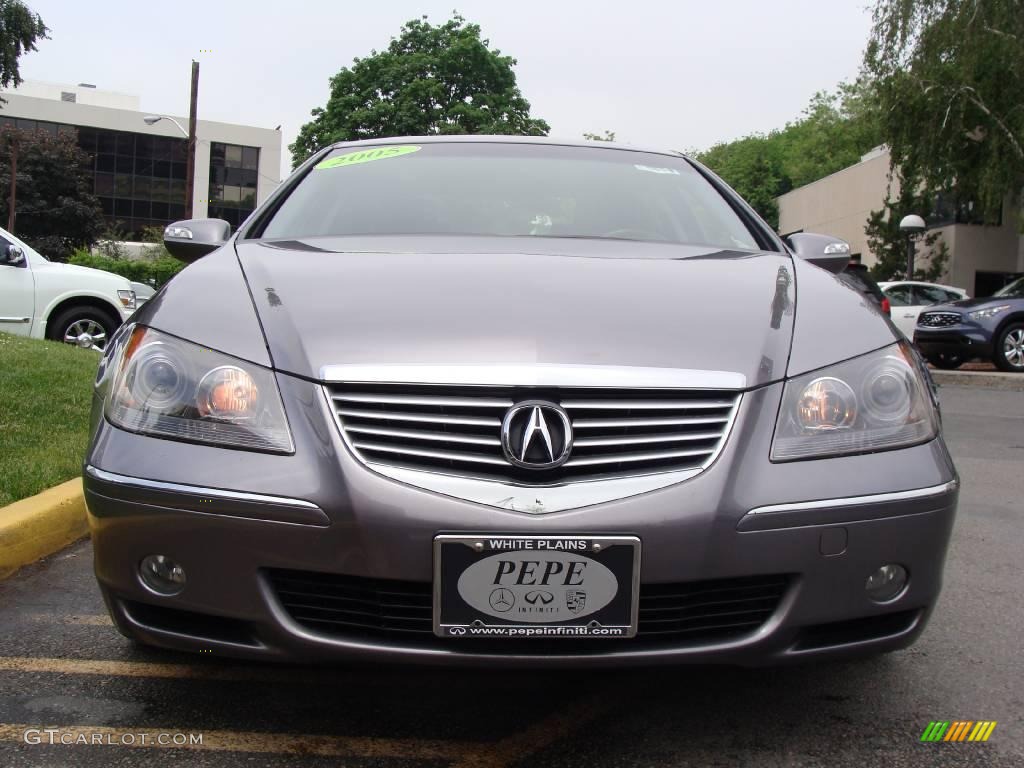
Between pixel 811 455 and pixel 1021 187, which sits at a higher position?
pixel 1021 187

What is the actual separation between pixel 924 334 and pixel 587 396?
43.7 ft

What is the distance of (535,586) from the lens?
1848mm

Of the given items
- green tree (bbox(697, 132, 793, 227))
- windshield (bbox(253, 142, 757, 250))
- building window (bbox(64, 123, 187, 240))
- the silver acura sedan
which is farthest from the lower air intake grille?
building window (bbox(64, 123, 187, 240))

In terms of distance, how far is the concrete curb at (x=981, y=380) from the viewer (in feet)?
40.5

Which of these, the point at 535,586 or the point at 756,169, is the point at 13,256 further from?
the point at 756,169

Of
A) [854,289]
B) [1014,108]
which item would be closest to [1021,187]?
[1014,108]

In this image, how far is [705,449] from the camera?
1.96 m

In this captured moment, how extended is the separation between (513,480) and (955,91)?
2497 cm

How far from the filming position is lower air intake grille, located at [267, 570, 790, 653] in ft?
6.25

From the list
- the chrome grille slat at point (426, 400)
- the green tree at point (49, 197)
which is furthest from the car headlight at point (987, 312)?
the green tree at point (49, 197)

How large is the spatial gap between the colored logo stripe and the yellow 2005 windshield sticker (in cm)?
236

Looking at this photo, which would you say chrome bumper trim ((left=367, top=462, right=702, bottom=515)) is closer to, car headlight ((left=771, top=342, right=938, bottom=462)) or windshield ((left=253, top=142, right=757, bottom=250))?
car headlight ((left=771, top=342, right=938, bottom=462))

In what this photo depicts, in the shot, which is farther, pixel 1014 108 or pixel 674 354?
pixel 1014 108

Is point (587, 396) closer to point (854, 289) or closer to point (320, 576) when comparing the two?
point (320, 576)
